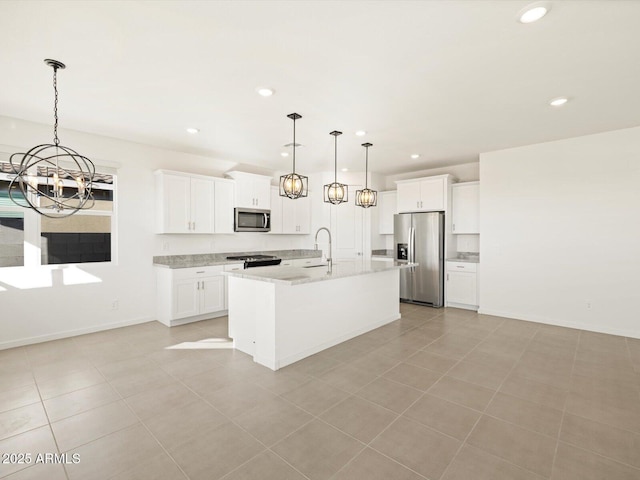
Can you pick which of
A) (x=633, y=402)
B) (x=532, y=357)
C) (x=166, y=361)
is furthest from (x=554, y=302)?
(x=166, y=361)

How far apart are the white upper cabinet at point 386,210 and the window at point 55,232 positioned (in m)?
4.92

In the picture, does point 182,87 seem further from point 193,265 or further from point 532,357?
point 532,357

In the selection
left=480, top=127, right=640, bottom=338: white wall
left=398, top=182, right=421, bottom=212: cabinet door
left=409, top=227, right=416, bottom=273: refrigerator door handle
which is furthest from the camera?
left=398, top=182, right=421, bottom=212: cabinet door

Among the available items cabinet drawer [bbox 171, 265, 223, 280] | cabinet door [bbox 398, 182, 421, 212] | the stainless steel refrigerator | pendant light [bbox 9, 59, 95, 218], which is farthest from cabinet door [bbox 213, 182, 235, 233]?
cabinet door [bbox 398, 182, 421, 212]

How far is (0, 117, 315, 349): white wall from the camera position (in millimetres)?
3686

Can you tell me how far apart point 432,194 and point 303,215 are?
2.60 meters

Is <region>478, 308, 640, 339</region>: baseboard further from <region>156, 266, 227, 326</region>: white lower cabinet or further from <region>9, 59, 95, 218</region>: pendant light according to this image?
<region>9, 59, 95, 218</region>: pendant light

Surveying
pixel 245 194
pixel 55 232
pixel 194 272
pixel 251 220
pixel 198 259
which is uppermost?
pixel 245 194

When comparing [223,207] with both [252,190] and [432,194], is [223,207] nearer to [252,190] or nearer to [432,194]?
[252,190]

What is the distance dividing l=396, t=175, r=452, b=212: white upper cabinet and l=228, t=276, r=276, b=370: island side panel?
385cm

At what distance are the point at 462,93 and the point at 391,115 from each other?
774 millimetres

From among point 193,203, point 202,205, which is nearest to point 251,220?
point 202,205

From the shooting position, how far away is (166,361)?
129 inches

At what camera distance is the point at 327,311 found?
11.8 feet
